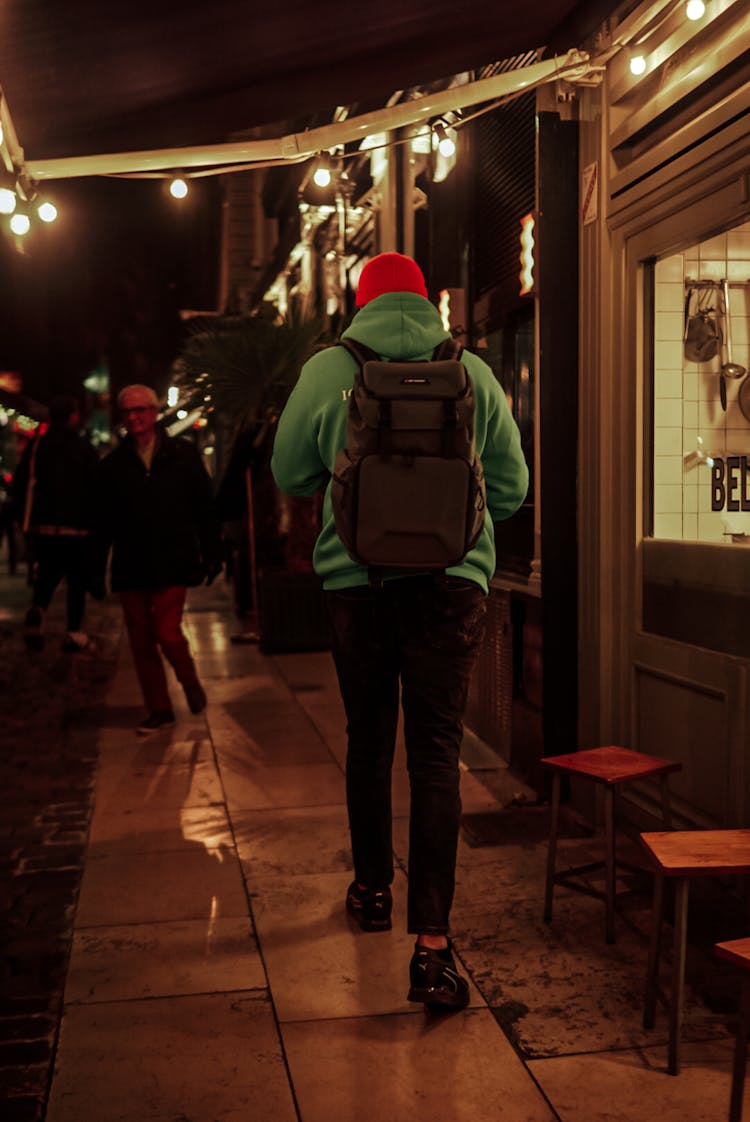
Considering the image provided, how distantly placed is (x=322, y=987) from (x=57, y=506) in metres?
8.16

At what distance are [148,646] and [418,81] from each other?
11.9 feet

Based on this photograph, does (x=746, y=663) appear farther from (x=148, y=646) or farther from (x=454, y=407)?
(x=148, y=646)

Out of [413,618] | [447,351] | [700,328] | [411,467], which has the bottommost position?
[413,618]

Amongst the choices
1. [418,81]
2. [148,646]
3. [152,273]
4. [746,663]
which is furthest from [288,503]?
[152,273]

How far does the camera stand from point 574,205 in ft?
18.2

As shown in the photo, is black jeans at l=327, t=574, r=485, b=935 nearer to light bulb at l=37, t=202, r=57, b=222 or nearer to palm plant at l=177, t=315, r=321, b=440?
light bulb at l=37, t=202, r=57, b=222

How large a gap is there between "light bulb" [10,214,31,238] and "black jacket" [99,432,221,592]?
55.4 inches

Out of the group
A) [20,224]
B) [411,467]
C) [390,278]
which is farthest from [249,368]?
[411,467]

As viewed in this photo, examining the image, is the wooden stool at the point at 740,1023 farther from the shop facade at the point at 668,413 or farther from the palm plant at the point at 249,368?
the palm plant at the point at 249,368

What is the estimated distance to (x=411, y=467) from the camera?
3.46 metres

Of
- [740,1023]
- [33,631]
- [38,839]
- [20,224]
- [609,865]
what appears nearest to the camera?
[740,1023]

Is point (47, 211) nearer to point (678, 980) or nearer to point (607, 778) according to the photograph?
point (607, 778)

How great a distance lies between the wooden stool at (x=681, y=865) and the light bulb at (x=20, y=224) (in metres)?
4.59

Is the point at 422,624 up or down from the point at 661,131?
down
